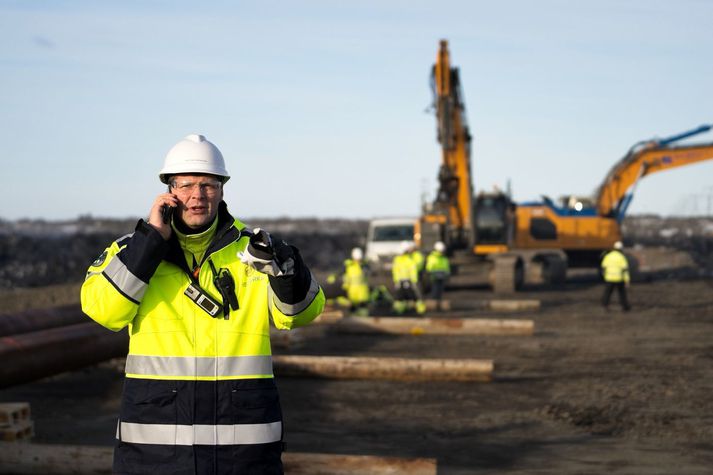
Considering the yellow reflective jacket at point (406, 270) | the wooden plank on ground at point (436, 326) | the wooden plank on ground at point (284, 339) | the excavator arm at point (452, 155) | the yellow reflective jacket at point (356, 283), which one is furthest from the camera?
the excavator arm at point (452, 155)

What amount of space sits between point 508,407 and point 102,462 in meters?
5.17

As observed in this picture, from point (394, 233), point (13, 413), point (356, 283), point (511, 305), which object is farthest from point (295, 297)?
point (394, 233)

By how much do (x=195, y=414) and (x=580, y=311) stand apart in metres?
19.9

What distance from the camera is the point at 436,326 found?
17.4m

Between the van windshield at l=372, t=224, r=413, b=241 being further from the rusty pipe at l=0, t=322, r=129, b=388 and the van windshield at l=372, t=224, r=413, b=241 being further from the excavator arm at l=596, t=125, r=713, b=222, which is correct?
the rusty pipe at l=0, t=322, r=129, b=388

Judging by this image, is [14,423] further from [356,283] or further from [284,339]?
[356,283]

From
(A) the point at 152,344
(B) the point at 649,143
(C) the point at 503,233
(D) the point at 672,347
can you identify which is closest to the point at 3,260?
(C) the point at 503,233

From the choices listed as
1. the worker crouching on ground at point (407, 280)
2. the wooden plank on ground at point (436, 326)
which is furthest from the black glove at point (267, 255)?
the worker crouching on ground at point (407, 280)

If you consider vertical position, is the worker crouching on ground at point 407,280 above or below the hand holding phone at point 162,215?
below

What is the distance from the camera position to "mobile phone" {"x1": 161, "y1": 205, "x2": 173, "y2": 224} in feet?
13.0

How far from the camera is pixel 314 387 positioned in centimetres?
1189

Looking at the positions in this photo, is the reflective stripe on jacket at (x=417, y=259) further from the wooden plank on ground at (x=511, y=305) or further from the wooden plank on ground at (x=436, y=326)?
the wooden plank on ground at (x=436, y=326)

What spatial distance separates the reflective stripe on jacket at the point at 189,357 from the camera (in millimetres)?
3869

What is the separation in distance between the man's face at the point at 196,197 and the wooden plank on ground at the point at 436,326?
13330 millimetres
